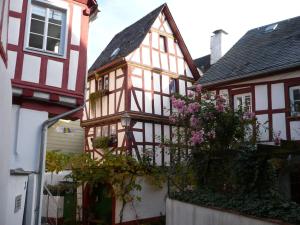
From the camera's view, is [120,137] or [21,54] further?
[120,137]

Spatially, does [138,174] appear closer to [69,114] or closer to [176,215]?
[176,215]

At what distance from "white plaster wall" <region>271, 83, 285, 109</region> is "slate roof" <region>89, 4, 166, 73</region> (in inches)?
221

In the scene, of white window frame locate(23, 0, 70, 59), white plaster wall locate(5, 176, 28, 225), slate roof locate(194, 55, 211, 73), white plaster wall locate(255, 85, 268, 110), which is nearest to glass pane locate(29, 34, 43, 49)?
white window frame locate(23, 0, 70, 59)

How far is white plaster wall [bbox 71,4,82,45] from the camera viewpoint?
331 inches

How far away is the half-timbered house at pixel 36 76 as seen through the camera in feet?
25.1

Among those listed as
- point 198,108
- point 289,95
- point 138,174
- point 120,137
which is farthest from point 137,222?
point 289,95

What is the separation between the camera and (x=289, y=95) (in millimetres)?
12469

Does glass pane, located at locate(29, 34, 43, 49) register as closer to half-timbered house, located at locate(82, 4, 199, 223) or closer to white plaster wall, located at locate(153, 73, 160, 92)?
half-timbered house, located at locate(82, 4, 199, 223)

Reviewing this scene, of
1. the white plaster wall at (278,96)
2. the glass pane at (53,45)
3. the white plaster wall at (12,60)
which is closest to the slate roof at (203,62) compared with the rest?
the white plaster wall at (278,96)

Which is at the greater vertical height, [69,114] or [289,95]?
[289,95]

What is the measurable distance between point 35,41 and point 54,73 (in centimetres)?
77

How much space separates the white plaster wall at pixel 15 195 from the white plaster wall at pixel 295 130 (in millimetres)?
8198

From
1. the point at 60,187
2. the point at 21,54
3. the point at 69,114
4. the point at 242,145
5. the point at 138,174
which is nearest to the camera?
the point at 21,54

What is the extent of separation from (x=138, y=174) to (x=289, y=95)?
5.70 metres
